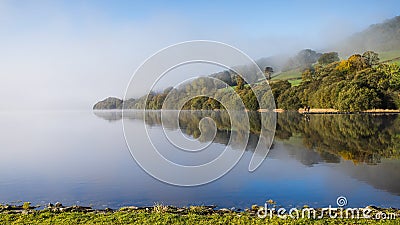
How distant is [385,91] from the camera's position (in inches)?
3433

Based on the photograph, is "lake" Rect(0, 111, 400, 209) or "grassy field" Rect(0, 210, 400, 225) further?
"lake" Rect(0, 111, 400, 209)

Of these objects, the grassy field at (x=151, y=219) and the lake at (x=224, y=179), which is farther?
the lake at (x=224, y=179)

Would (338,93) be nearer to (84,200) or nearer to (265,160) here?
(265,160)

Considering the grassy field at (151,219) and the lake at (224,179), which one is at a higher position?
the grassy field at (151,219)

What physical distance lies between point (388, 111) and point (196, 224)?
8836cm

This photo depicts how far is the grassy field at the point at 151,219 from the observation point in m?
9.83

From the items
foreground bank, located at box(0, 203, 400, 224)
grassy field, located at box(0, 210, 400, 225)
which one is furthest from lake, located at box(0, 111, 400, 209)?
grassy field, located at box(0, 210, 400, 225)

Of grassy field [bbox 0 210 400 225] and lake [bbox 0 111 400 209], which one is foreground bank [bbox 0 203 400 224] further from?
lake [bbox 0 111 400 209]

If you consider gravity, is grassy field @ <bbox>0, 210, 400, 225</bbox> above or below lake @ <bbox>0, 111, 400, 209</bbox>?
above

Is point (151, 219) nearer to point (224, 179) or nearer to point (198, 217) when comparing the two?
Result: point (198, 217)

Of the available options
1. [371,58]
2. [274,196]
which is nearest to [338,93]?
[371,58]

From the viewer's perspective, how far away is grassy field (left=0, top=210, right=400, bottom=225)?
9.83 m

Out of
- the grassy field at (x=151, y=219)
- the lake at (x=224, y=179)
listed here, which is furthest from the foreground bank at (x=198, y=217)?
the lake at (x=224, y=179)

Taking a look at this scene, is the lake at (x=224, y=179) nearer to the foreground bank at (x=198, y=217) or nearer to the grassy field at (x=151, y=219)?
the foreground bank at (x=198, y=217)
